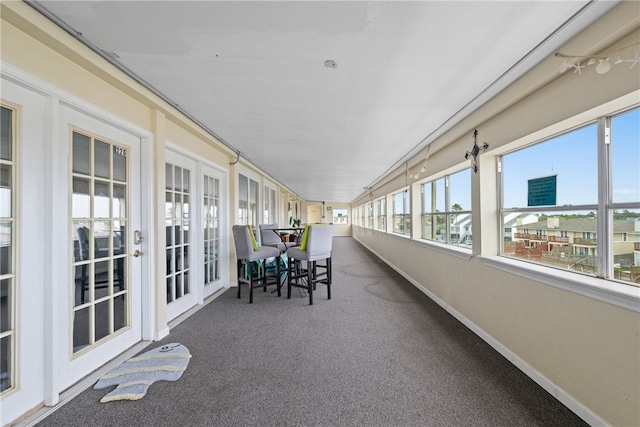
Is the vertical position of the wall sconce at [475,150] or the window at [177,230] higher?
the wall sconce at [475,150]

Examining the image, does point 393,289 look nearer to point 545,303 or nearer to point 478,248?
point 478,248

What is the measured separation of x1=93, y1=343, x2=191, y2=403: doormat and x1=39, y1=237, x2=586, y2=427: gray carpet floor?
0.17ft

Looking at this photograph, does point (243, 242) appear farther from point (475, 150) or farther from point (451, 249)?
point (475, 150)

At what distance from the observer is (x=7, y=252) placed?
1.35m

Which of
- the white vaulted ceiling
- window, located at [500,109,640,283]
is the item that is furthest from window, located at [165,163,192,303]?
window, located at [500,109,640,283]

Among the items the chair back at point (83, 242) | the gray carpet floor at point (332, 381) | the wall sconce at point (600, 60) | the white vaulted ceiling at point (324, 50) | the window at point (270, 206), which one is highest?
the white vaulted ceiling at point (324, 50)

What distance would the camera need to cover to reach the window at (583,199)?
1402 mm

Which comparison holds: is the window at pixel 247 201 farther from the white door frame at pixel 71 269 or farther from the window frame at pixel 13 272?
the window frame at pixel 13 272

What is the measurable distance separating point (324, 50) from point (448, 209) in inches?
115

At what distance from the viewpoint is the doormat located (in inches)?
63.9

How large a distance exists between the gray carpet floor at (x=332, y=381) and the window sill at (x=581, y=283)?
763mm

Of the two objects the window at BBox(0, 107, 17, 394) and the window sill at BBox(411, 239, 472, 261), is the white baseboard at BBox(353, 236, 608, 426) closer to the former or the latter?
the window sill at BBox(411, 239, 472, 261)

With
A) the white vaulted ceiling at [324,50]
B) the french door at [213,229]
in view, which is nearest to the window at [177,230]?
the french door at [213,229]

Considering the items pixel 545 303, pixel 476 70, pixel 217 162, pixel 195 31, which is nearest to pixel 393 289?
pixel 545 303
